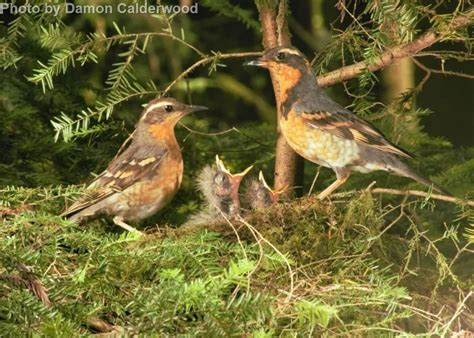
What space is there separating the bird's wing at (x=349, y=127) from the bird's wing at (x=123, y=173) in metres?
0.85

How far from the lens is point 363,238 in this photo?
4672mm

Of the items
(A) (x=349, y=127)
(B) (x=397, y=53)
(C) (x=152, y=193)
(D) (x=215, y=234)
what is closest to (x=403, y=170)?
(A) (x=349, y=127)

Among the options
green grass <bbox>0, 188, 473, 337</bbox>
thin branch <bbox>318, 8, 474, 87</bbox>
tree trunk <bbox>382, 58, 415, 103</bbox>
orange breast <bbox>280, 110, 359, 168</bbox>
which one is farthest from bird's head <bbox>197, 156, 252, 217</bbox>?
tree trunk <bbox>382, 58, 415, 103</bbox>

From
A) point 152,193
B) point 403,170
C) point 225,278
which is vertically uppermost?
point 225,278

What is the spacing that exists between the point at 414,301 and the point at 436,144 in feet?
6.57

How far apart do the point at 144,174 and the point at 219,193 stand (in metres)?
0.46

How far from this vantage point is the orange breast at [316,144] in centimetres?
541

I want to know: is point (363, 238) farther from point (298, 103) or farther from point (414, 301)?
point (298, 103)

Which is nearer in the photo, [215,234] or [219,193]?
[215,234]

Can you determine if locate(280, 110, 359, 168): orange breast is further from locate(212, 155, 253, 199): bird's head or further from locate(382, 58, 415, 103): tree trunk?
locate(382, 58, 415, 103): tree trunk

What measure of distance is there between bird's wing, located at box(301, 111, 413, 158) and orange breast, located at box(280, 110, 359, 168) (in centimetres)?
3

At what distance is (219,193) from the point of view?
5.46m

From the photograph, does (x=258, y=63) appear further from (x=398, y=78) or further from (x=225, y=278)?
(x=398, y=78)

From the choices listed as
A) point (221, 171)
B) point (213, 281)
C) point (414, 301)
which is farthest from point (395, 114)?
point (213, 281)
